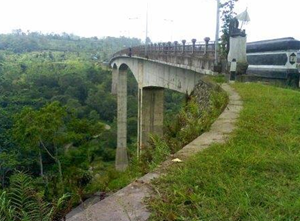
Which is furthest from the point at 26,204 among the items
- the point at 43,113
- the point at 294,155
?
the point at 43,113

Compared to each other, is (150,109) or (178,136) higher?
(178,136)

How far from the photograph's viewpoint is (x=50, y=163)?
81.1ft

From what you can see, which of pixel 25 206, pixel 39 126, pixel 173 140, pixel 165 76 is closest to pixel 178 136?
pixel 173 140

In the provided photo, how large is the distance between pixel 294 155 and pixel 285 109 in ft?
8.18

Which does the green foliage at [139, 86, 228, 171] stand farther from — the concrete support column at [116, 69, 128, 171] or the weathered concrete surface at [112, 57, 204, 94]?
the concrete support column at [116, 69, 128, 171]

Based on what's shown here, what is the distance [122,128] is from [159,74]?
43.9 feet

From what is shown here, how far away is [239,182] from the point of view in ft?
8.95

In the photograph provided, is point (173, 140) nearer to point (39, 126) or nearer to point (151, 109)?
point (39, 126)

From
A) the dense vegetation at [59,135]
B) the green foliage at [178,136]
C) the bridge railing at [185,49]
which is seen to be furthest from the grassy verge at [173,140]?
the bridge railing at [185,49]

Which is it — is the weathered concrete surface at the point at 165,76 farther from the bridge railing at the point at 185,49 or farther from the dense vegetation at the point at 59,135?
the dense vegetation at the point at 59,135

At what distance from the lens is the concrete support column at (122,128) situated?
27969 millimetres

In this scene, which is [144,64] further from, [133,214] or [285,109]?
[133,214]

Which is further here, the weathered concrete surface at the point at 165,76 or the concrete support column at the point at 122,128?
the concrete support column at the point at 122,128

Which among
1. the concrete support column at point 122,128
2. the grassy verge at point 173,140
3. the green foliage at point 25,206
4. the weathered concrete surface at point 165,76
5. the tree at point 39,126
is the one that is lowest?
the concrete support column at point 122,128
